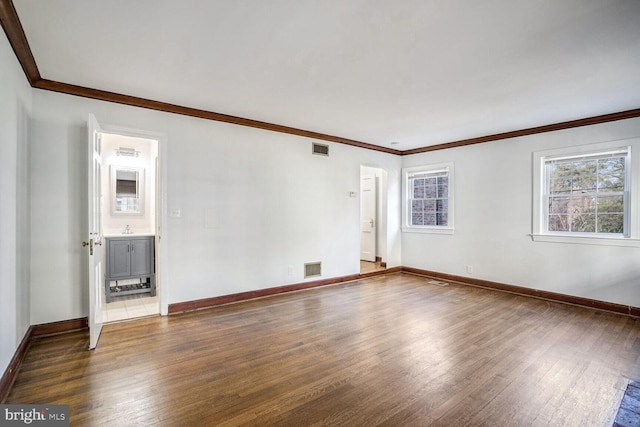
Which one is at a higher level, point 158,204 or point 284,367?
point 158,204

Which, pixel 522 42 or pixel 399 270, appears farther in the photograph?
pixel 399 270

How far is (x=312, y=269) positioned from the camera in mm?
5164

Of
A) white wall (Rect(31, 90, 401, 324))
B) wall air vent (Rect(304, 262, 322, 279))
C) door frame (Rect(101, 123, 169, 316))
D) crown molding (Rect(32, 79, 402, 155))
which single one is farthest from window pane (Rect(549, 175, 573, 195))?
door frame (Rect(101, 123, 169, 316))

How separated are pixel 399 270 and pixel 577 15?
5148mm

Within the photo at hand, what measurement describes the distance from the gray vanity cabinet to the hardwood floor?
1312mm

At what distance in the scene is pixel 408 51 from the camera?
2.49 metres

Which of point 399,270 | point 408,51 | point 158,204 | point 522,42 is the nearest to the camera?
point 522,42

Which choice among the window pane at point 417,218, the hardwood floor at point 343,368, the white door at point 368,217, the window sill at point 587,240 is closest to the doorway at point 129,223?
the hardwood floor at point 343,368

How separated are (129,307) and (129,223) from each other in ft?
5.39

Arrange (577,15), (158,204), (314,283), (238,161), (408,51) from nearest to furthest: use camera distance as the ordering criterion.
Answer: (577,15)
(408,51)
(158,204)
(238,161)
(314,283)

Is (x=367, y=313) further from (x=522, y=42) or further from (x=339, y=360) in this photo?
(x=522, y=42)

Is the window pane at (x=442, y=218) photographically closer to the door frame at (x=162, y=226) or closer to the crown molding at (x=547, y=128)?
the crown molding at (x=547, y=128)

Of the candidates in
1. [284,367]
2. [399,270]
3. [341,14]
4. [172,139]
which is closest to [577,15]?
[341,14]

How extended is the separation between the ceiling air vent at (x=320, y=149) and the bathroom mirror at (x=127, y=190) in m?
2.92
